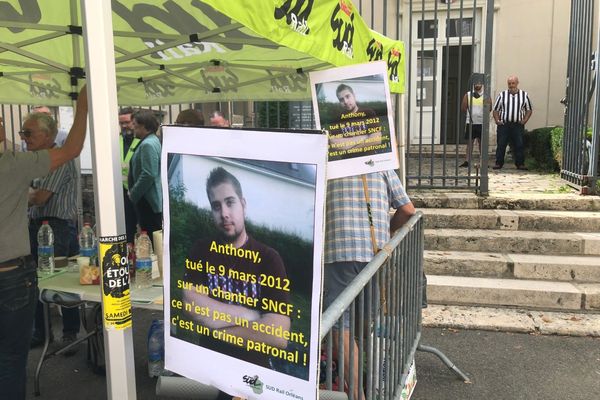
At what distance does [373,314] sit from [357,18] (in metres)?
2.09

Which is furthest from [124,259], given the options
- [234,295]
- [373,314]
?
[373,314]

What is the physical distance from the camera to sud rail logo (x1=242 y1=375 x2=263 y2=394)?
1474mm

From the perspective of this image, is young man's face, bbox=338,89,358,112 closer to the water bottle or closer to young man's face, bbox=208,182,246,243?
young man's face, bbox=208,182,246,243

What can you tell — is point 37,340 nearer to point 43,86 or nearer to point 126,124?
point 43,86

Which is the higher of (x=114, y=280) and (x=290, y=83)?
(x=290, y=83)

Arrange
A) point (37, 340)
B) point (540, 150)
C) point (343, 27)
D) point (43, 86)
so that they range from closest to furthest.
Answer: point (343, 27)
point (37, 340)
point (43, 86)
point (540, 150)

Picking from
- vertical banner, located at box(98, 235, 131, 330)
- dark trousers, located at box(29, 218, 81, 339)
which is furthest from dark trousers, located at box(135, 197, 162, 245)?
vertical banner, located at box(98, 235, 131, 330)

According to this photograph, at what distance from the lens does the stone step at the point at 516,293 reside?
501cm

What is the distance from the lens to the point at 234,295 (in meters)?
1.50

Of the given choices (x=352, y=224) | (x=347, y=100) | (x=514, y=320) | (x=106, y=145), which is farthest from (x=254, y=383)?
(x=514, y=320)

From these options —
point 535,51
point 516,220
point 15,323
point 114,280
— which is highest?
point 535,51

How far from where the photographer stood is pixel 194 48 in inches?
196

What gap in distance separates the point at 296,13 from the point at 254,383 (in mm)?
1718

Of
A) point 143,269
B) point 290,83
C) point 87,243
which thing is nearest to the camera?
point 143,269
